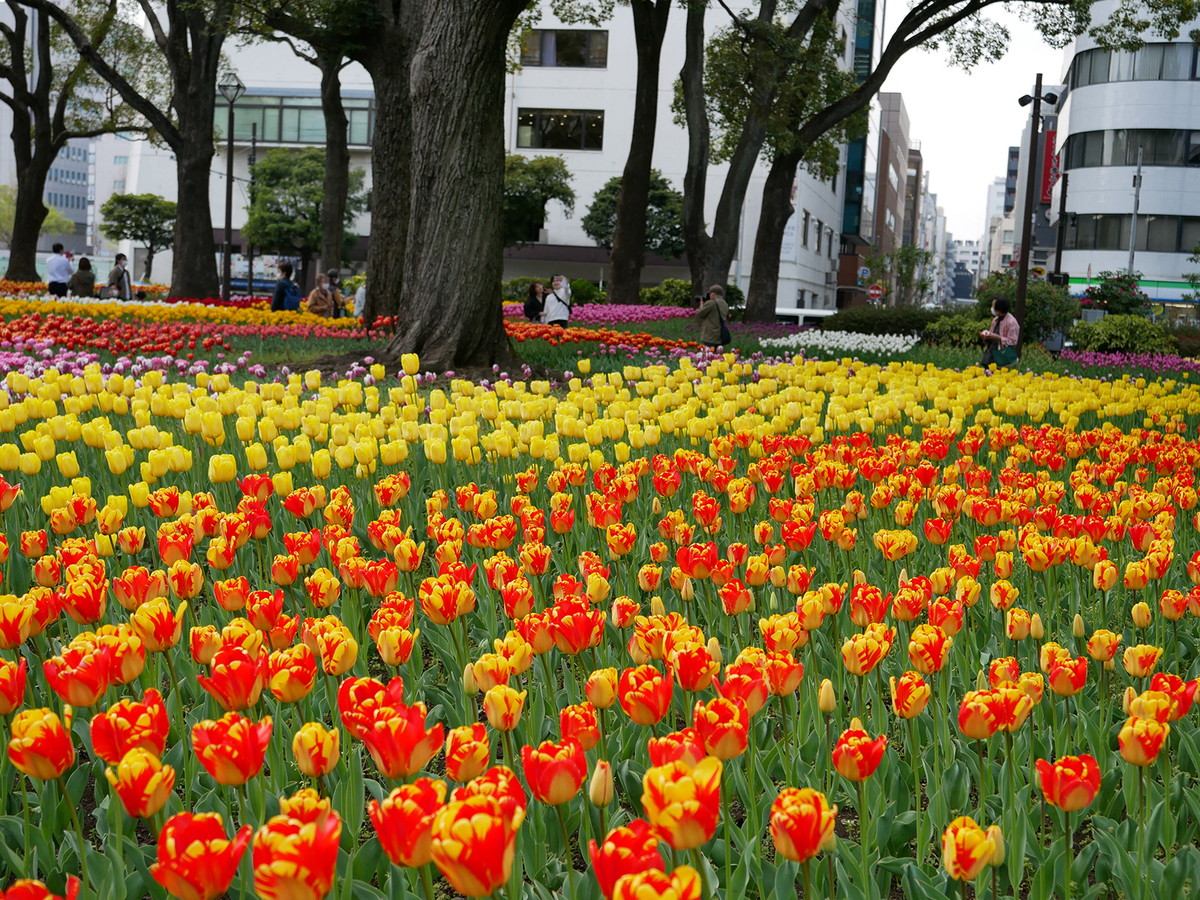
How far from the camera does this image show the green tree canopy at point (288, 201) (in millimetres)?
53031

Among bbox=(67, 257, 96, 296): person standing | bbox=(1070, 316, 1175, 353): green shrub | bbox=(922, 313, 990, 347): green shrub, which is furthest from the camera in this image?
bbox=(67, 257, 96, 296): person standing

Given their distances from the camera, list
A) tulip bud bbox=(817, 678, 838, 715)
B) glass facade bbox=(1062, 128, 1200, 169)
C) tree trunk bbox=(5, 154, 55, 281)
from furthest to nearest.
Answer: glass facade bbox=(1062, 128, 1200, 169) < tree trunk bbox=(5, 154, 55, 281) < tulip bud bbox=(817, 678, 838, 715)

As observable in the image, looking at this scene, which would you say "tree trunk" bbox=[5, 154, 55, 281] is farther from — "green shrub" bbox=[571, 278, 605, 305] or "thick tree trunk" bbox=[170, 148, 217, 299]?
"green shrub" bbox=[571, 278, 605, 305]

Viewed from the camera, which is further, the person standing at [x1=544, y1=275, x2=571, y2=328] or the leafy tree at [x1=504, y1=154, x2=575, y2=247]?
the leafy tree at [x1=504, y1=154, x2=575, y2=247]

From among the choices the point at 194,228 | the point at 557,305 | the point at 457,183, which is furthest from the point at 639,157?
the point at 457,183

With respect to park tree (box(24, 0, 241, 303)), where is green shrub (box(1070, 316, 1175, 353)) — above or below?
below

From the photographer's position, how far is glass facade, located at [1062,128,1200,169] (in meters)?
57.2

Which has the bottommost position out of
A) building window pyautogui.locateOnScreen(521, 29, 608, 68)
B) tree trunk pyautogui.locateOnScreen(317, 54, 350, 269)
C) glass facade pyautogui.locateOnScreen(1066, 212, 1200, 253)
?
tree trunk pyautogui.locateOnScreen(317, 54, 350, 269)

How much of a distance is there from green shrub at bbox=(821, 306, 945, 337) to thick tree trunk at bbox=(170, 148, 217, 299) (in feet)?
45.4

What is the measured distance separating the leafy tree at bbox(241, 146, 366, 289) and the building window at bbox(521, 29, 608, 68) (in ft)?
31.6

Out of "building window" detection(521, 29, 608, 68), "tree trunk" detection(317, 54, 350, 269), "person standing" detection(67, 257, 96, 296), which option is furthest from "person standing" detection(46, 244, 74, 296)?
"building window" detection(521, 29, 608, 68)

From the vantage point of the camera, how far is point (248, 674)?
2.21 metres

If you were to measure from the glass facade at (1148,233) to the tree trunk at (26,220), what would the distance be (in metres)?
47.4

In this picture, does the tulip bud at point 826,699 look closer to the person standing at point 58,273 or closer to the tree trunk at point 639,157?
the tree trunk at point 639,157
